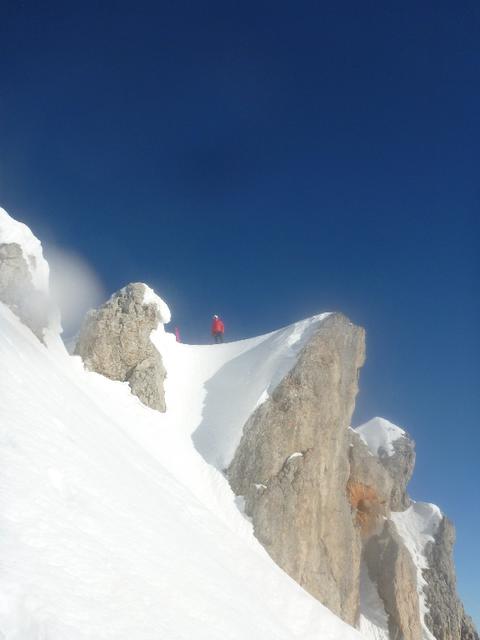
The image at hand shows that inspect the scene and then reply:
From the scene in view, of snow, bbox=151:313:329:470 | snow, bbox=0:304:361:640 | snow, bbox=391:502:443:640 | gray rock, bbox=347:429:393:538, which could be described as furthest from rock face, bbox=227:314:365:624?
snow, bbox=391:502:443:640

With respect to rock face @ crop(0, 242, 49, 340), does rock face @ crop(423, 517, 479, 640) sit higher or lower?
higher

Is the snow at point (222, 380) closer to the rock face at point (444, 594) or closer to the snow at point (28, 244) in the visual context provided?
the snow at point (28, 244)

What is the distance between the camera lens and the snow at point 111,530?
578 centimetres

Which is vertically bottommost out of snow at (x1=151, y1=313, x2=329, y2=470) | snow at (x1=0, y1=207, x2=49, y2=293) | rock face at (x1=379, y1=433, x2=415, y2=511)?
snow at (x1=0, y1=207, x2=49, y2=293)

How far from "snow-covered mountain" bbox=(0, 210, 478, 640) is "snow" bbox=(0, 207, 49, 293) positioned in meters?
0.08

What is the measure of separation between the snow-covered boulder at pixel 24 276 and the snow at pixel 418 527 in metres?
25.8

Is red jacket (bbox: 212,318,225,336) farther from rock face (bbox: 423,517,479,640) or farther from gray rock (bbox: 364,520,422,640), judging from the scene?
rock face (bbox: 423,517,479,640)

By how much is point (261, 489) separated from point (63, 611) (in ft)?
47.1

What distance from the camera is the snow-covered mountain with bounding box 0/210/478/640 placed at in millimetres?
6664

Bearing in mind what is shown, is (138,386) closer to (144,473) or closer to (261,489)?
(261,489)

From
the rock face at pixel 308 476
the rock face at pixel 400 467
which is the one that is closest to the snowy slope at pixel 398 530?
the rock face at pixel 400 467

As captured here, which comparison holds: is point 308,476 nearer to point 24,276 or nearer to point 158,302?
point 158,302

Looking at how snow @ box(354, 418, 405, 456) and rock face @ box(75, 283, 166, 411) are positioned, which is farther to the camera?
snow @ box(354, 418, 405, 456)

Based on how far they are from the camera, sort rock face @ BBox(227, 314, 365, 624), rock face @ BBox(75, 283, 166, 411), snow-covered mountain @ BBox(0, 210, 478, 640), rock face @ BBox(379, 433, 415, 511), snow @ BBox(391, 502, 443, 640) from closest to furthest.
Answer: snow-covered mountain @ BBox(0, 210, 478, 640)
rock face @ BBox(227, 314, 365, 624)
rock face @ BBox(75, 283, 166, 411)
snow @ BBox(391, 502, 443, 640)
rock face @ BBox(379, 433, 415, 511)
